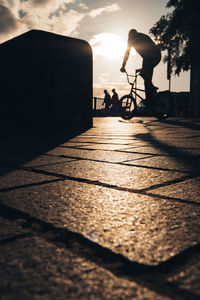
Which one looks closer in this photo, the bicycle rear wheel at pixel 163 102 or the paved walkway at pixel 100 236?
the paved walkway at pixel 100 236

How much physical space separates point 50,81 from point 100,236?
18.8 ft

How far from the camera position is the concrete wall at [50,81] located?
20.6 ft

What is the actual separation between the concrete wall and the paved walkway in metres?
4.62

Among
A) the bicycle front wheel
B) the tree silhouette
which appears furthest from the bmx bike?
the tree silhouette

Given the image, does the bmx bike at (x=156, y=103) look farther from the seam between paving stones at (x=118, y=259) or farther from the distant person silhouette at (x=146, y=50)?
the seam between paving stones at (x=118, y=259)

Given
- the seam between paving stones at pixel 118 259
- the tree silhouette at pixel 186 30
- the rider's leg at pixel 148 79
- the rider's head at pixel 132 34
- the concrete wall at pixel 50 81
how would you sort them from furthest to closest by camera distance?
1. the tree silhouette at pixel 186 30
2. the rider's leg at pixel 148 79
3. the rider's head at pixel 132 34
4. the concrete wall at pixel 50 81
5. the seam between paving stones at pixel 118 259

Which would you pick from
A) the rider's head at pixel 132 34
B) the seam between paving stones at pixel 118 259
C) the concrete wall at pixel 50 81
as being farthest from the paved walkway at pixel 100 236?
the rider's head at pixel 132 34

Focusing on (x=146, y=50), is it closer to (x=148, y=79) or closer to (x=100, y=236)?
(x=148, y=79)

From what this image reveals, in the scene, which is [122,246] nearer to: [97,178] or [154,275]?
[154,275]

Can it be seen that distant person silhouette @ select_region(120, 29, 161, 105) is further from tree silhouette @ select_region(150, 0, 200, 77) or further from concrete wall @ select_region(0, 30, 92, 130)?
tree silhouette @ select_region(150, 0, 200, 77)

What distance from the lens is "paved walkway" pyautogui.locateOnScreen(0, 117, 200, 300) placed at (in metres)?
0.64

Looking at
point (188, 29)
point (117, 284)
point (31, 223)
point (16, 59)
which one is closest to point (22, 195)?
point (31, 223)

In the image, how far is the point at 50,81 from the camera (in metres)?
6.27

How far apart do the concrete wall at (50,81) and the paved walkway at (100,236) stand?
4.62m
